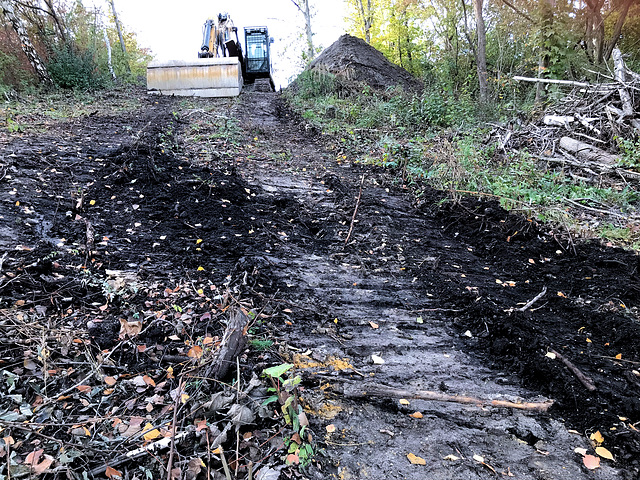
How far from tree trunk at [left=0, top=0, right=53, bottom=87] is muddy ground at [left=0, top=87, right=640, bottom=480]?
675 centimetres

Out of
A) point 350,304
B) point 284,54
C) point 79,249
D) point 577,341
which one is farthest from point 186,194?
point 284,54

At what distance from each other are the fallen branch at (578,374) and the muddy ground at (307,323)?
0.08 feet

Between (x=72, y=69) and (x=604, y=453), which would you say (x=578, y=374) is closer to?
(x=604, y=453)

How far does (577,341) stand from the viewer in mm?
2717

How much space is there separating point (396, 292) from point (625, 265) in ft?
7.43

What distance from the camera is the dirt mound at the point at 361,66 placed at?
12477 mm

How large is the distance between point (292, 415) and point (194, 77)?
12.6m

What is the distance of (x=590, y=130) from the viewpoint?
233 inches

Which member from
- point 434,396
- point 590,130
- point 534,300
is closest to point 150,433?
point 434,396

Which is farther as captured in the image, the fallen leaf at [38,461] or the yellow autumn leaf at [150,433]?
the yellow autumn leaf at [150,433]

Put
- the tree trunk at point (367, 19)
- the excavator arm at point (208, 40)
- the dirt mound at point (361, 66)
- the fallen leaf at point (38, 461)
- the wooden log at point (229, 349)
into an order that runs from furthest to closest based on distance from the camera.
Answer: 1. the tree trunk at point (367, 19)
2. the excavator arm at point (208, 40)
3. the dirt mound at point (361, 66)
4. the wooden log at point (229, 349)
5. the fallen leaf at point (38, 461)

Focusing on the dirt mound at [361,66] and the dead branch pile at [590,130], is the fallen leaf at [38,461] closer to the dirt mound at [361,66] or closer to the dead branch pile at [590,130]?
the dead branch pile at [590,130]

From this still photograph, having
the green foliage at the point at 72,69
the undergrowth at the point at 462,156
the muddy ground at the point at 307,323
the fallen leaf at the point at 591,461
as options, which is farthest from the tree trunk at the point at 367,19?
the fallen leaf at the point at 591,461

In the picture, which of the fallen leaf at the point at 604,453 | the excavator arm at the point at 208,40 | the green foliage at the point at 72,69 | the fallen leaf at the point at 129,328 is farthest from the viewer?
the excavator arm at the point at 208,40
